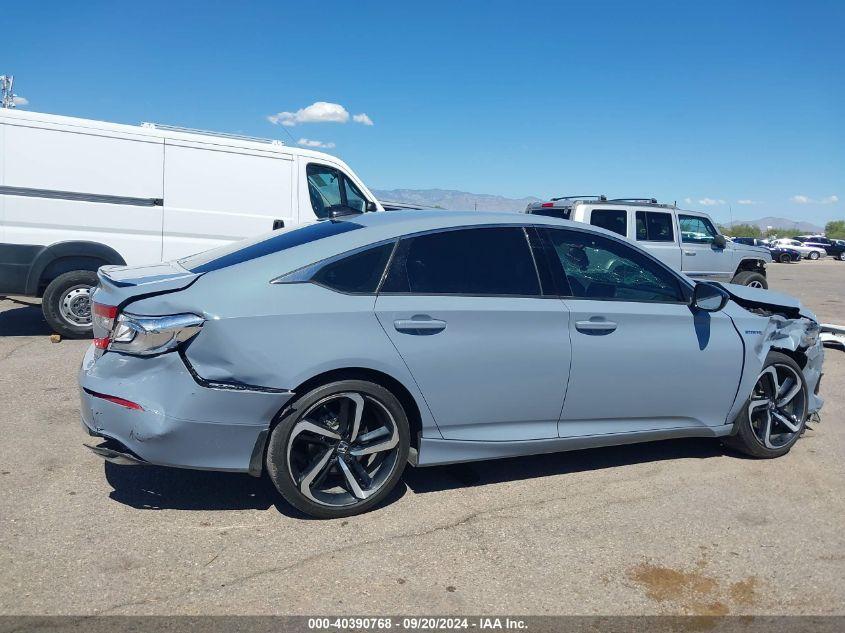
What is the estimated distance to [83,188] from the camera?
26.6 ft

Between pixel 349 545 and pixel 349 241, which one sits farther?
pixel 349 241

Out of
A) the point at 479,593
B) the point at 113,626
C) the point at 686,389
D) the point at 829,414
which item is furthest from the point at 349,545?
the point at 829,414

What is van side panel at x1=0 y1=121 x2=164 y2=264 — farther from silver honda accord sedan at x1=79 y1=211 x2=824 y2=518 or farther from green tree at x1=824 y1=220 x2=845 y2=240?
green tree at x1=824 y1=220 x2=845 y2=240

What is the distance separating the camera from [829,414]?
630 cm

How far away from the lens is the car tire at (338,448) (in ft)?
12.0

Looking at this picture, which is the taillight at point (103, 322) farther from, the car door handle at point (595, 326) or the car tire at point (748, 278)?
the car tire at point (748, 278)

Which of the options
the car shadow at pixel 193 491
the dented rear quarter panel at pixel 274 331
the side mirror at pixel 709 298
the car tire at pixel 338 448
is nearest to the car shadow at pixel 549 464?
the car shadow at pixel 193 491

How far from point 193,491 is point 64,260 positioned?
5.06 m

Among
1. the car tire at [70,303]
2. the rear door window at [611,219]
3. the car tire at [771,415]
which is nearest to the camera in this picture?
the car tire at [771,415]

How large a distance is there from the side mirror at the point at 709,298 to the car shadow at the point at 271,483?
112cm

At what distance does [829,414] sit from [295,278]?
4906 millimetres

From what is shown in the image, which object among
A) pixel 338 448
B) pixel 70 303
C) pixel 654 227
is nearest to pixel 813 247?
pixel 654 227

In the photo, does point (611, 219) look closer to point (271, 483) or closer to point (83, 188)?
point (83, 188)

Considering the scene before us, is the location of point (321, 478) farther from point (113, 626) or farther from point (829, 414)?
point (829, 414)
